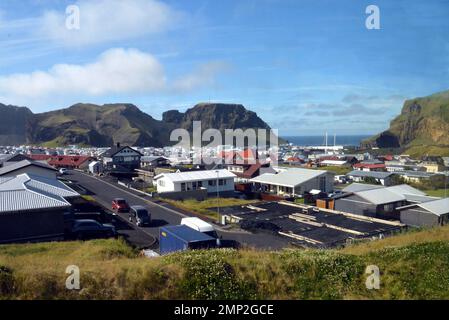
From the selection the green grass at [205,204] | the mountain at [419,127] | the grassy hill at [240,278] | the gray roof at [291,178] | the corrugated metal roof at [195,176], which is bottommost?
the green grass at [205,204]

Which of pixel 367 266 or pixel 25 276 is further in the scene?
pixel 367 266

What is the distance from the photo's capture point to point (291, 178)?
30859mm

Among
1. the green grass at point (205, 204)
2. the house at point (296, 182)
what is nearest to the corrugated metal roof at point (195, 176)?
the green grass at point (205, 204)

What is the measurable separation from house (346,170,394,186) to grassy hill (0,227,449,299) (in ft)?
104

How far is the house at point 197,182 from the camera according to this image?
2798 centimetres

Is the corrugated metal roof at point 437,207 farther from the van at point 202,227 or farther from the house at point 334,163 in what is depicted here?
the house at point 334,163

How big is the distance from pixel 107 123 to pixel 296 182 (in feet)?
391

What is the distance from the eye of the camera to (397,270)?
7203mm

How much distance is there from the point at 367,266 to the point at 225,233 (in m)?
10.1

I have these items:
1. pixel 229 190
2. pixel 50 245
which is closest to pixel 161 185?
pixel 229 190

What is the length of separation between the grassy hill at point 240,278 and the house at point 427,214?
11956 mm

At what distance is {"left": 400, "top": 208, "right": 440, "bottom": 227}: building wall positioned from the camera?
18.2m

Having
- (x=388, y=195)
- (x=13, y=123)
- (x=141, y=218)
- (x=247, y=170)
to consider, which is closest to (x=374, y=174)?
(x=247, y=170)

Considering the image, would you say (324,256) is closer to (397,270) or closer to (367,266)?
(367,266)
